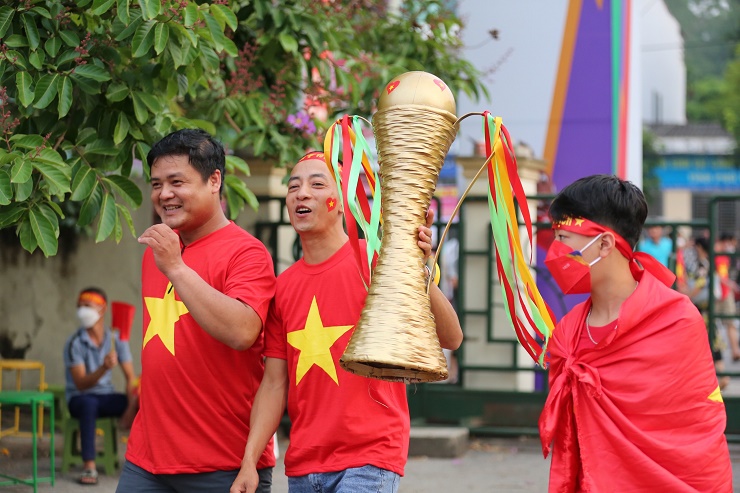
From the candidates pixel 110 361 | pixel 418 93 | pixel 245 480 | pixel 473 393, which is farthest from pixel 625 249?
pixel 473 393

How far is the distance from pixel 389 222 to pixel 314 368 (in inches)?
24.7

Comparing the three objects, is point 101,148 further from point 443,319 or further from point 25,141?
point 443,319

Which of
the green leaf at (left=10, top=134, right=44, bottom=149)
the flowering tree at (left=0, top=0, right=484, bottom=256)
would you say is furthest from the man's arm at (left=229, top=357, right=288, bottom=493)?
the green leaf at (left=10, top=134, right=44, bottom=149)

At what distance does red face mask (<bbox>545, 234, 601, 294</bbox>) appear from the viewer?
10.1 feet

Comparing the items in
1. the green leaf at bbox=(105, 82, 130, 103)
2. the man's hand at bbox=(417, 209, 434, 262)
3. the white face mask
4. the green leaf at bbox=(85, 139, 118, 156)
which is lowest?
the white face mask

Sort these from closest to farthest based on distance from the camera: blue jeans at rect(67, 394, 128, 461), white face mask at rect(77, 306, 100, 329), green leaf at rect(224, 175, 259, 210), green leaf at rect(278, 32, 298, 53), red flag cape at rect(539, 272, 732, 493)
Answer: red flag cape at rect(539, 272, 732, 493), green leaf at rect(224, 175, 259, 210), green leaf at rect(278, 32, 298, 53), blue jeans at rect(67, 394, 128, 461), white face mask at rect(77, 306, 100, 329)

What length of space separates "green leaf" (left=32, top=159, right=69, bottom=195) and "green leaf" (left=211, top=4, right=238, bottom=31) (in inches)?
40.0

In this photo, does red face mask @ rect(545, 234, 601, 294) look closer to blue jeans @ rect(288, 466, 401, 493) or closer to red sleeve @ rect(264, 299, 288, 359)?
blue jeans @ rect(288, 466, 401, 493)

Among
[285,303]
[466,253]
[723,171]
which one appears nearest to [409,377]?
[285,303]

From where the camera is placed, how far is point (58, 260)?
Answer: 8.89 metres

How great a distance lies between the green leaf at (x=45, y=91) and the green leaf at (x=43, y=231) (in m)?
0.42

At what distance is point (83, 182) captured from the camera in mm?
4438

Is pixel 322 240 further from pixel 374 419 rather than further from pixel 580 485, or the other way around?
pixel 580 485

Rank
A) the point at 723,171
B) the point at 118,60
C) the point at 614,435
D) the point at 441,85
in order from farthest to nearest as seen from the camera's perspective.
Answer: the point at 723,171 < the point at 118,60 < the point at 441,85 < the point at 614,435
